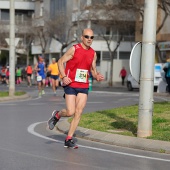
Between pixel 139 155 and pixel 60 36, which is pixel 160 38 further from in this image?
pixel 139 155

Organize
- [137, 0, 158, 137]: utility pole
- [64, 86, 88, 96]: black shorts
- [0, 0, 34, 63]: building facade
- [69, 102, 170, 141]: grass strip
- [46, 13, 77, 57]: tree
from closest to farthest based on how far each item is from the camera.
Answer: [64, 86, 88, 96]: black shorts, [137, 0, 158, 137]: utility pole, [69, 102, 170, 141]: grass strip, [46, 13, 77, 57]: tree, [0, 0, 34, 63]: building facade

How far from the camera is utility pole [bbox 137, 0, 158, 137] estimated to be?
1203 centimetres

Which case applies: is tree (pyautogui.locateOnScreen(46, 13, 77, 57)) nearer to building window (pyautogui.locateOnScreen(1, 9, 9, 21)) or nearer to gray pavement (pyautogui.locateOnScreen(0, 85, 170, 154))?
building window (pyautogui.locateOnScreen(1, 9, 9, 21))

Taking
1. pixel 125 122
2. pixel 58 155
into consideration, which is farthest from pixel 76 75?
pixel 125 122

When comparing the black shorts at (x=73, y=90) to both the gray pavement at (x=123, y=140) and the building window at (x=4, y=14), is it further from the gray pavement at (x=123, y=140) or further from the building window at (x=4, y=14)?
the building window at (x=4, y=14)

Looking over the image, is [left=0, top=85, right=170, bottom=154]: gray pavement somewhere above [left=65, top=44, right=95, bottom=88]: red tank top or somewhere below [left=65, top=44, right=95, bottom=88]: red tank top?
below

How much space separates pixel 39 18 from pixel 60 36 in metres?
9.79

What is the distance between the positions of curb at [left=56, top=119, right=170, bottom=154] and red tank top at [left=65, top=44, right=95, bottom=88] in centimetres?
140

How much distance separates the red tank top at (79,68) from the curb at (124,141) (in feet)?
4.59

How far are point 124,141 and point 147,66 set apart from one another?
1558 millimetres

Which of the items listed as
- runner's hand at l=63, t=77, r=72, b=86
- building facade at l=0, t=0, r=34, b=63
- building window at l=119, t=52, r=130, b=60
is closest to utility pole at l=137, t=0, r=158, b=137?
runner's hand at l=63, t=77, r=72, b=86

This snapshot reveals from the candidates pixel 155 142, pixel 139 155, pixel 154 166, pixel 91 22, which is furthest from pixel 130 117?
pixel 91 22

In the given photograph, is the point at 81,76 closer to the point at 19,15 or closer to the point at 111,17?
the point at 111,17

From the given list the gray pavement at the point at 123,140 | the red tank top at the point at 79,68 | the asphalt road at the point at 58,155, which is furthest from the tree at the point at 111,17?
the red tank top at the point at 79,68
